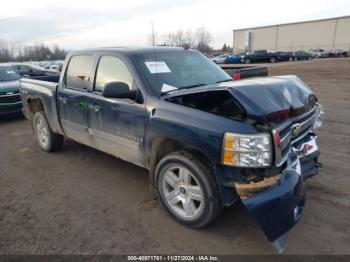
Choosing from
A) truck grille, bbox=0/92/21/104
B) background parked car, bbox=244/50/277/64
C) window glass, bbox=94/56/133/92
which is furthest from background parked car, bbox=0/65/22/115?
background parked car, bbox=244/50/277/64

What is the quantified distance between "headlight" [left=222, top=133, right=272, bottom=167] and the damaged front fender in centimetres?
24

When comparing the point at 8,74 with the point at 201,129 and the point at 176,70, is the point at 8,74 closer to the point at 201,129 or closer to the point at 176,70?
the point at 176,70

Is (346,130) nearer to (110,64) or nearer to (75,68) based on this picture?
(110,64)

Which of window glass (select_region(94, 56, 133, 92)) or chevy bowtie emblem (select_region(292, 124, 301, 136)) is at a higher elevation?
window glass (select_region(94, 56, 133, 92))

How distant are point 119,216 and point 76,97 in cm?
198

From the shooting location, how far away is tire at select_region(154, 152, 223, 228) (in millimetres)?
2893

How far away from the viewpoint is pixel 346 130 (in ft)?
20.6

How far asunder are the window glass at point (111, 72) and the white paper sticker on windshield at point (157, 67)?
0.27 meters

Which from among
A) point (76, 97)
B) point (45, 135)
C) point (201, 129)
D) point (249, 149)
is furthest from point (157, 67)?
point (45, 135)

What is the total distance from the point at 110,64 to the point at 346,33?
82.1 m

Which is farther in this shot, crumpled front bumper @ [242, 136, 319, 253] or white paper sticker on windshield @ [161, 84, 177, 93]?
white paper sticker on windshield @ [161, 84, 177, 93]

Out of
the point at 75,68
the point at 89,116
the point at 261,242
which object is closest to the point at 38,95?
the point at 75,68

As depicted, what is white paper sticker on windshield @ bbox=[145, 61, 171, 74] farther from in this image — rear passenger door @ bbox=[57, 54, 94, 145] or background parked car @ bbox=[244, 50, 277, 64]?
background parked car @ bbox=[244, 50, 277, 64]

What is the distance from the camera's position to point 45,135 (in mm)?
5758
